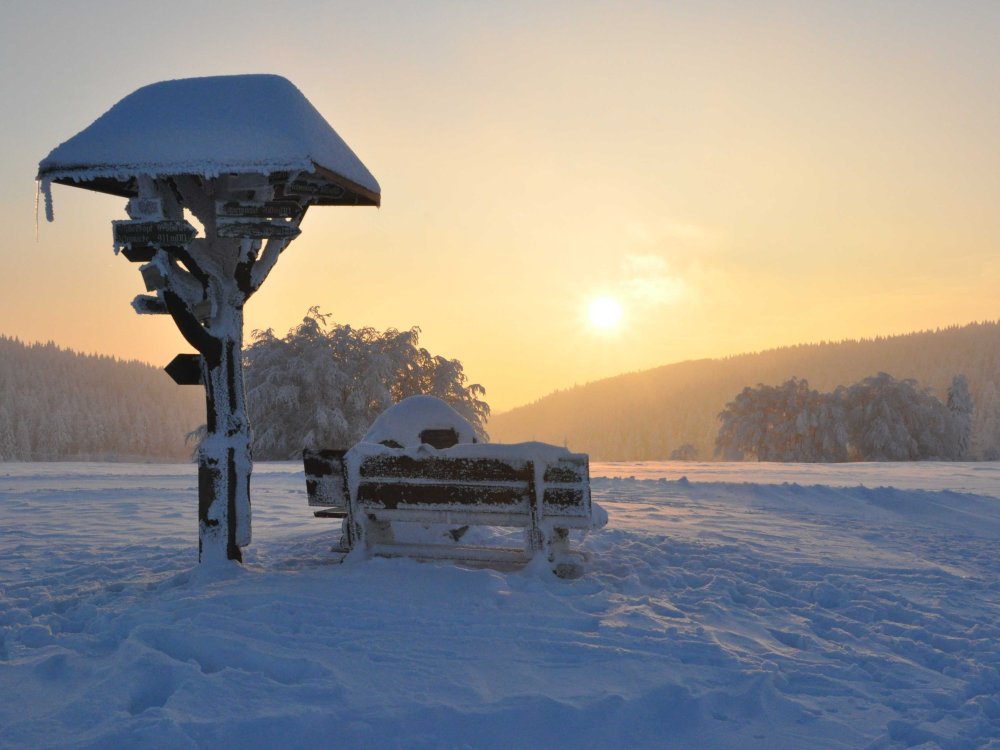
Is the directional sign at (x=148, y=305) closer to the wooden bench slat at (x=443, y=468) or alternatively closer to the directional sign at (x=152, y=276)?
the directional sign at (x=152, y=276)

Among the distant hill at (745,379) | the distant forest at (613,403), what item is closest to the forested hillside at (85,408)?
the distant forest at (613,403)

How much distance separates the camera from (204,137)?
18.7 feet

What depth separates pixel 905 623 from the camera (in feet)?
15.9

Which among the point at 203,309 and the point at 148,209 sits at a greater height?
the point at 148,209

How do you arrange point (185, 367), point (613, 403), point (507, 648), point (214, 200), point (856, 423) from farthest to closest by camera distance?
point (613, 403)
point (856, 423)
point (214, 200)
point (185, 367)
point (507, 648)

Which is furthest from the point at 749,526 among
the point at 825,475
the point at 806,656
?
the point at 825,475

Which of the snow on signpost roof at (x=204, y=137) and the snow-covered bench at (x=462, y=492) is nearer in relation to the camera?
the snow on signpost roof at (x=204, y=137)

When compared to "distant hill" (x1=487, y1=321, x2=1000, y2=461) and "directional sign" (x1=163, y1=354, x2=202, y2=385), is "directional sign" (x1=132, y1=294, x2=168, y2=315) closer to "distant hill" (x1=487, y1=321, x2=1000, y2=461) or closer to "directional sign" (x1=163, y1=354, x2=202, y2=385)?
"directional sign" (x1=163, y1=354, x2=202, y2=385)

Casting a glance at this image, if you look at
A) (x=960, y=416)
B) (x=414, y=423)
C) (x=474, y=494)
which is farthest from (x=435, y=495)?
(x=960, y=416)

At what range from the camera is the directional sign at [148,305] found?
6043mm

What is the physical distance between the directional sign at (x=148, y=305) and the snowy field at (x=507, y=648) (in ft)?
7.57

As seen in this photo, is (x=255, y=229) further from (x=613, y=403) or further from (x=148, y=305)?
(x=613, y=403)

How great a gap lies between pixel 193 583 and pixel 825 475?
1547 cm

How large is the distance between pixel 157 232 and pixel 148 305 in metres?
0.66
